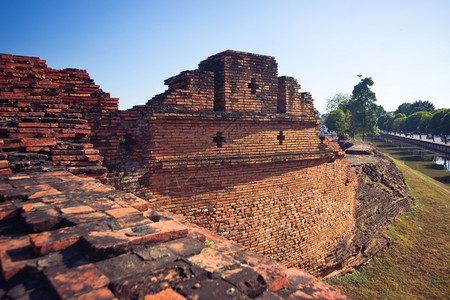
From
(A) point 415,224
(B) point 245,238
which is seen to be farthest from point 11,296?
(A) point 415,224

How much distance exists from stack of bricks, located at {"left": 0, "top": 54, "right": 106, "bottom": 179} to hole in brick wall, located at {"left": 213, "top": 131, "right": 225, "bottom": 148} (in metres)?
2.41

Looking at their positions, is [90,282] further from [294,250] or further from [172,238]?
[294,250]

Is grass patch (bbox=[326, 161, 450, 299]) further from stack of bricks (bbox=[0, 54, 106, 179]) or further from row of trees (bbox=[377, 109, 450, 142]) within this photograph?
row of trees (bbox=[377, 109, 450, 142])

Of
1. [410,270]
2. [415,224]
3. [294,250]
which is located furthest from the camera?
[415,224]

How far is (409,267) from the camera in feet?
27.2

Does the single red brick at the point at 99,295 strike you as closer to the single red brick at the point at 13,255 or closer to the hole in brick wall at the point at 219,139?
the single red brick at the point at 13,255

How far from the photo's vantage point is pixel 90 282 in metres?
1.40

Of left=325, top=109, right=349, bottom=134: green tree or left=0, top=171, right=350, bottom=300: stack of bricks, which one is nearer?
left=0, top=171, right=350, bottom=300: stack of bricks

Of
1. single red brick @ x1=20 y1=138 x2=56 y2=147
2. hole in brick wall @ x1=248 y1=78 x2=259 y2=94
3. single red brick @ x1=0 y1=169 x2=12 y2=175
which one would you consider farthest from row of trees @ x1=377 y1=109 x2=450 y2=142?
single red brick @ x1=0 y1=169 x2=12 y2=175

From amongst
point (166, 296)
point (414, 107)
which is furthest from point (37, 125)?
point (414, 107)

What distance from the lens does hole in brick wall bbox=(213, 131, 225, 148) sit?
19.6 feet

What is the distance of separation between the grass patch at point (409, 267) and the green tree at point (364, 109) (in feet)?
83.7

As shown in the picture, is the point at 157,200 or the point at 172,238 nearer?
Result: the point at 172,238

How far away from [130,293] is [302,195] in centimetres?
613
